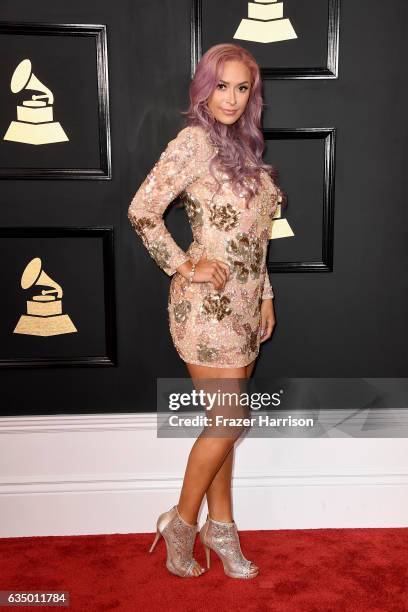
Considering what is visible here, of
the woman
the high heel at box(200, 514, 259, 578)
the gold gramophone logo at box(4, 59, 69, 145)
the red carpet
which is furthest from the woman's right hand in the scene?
the red carpet

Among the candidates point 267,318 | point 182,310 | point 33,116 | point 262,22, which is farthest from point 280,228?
point 33,116

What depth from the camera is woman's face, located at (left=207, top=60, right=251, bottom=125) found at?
5.92ft

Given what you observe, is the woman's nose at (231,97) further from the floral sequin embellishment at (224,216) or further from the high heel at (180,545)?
the high heel at (180,545)

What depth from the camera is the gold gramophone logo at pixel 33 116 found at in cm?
209

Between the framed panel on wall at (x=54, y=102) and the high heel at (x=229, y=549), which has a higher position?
the framed panel on wall at (x=54, y=102)

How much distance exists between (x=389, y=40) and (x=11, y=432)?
2.02 m

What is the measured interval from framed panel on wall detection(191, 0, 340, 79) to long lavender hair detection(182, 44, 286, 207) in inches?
11.9

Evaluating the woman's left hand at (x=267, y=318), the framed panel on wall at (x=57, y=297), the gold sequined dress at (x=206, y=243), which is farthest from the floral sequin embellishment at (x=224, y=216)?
the framed panel on wall at (x=57, y=297)

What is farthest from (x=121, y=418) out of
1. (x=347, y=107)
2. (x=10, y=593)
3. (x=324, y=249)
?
(x=347, y=107)

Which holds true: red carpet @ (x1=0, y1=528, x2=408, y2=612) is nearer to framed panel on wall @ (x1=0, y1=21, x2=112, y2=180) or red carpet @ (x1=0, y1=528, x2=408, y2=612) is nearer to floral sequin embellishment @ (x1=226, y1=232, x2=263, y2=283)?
floral sequin embellishment @ (x1=226, y1=232, x2=263, y2=283)

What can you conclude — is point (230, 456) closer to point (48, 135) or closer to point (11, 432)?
point (11, 432)

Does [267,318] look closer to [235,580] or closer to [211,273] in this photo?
[211,273]

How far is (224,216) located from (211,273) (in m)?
0.18

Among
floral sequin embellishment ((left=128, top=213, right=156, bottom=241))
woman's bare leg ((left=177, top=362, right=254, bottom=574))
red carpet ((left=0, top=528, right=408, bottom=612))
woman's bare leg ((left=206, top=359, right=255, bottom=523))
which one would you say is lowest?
red carpet ((left=0, top=528, right=408, bottom=612))
